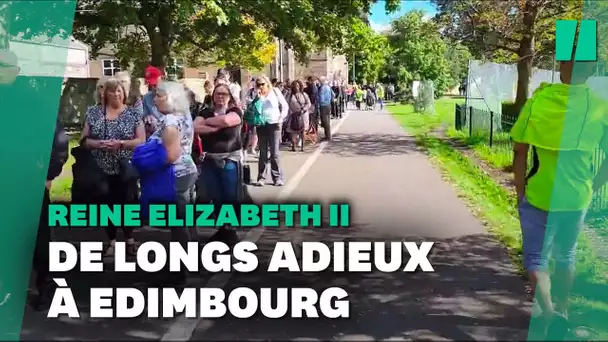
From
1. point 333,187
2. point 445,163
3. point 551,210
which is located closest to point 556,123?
point 551,210

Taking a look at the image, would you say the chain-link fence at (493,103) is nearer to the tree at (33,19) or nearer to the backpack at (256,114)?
the backpack at (256,114)

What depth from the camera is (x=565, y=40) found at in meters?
4.31

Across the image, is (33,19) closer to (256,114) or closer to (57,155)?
(256,114)

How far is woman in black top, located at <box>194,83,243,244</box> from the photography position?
7.00m

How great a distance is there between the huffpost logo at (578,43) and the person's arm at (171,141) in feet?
9.59

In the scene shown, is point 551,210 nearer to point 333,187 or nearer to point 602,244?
point 602,244

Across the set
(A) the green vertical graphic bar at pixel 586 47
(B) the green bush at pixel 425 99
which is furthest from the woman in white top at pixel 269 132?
(B) the green bush at pixel 425 99

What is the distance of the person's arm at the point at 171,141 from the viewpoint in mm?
5641

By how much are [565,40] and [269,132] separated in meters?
7.21

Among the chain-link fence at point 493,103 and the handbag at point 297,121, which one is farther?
the handbag at point 297,121

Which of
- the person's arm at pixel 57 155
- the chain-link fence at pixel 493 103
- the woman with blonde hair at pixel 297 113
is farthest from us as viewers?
the woman with blonde hair at pixel 297 113

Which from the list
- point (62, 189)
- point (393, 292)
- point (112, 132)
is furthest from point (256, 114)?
point (393, 292)

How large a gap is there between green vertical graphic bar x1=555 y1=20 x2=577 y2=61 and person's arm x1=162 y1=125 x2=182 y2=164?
115 inches

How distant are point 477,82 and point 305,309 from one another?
1483 centimetres
